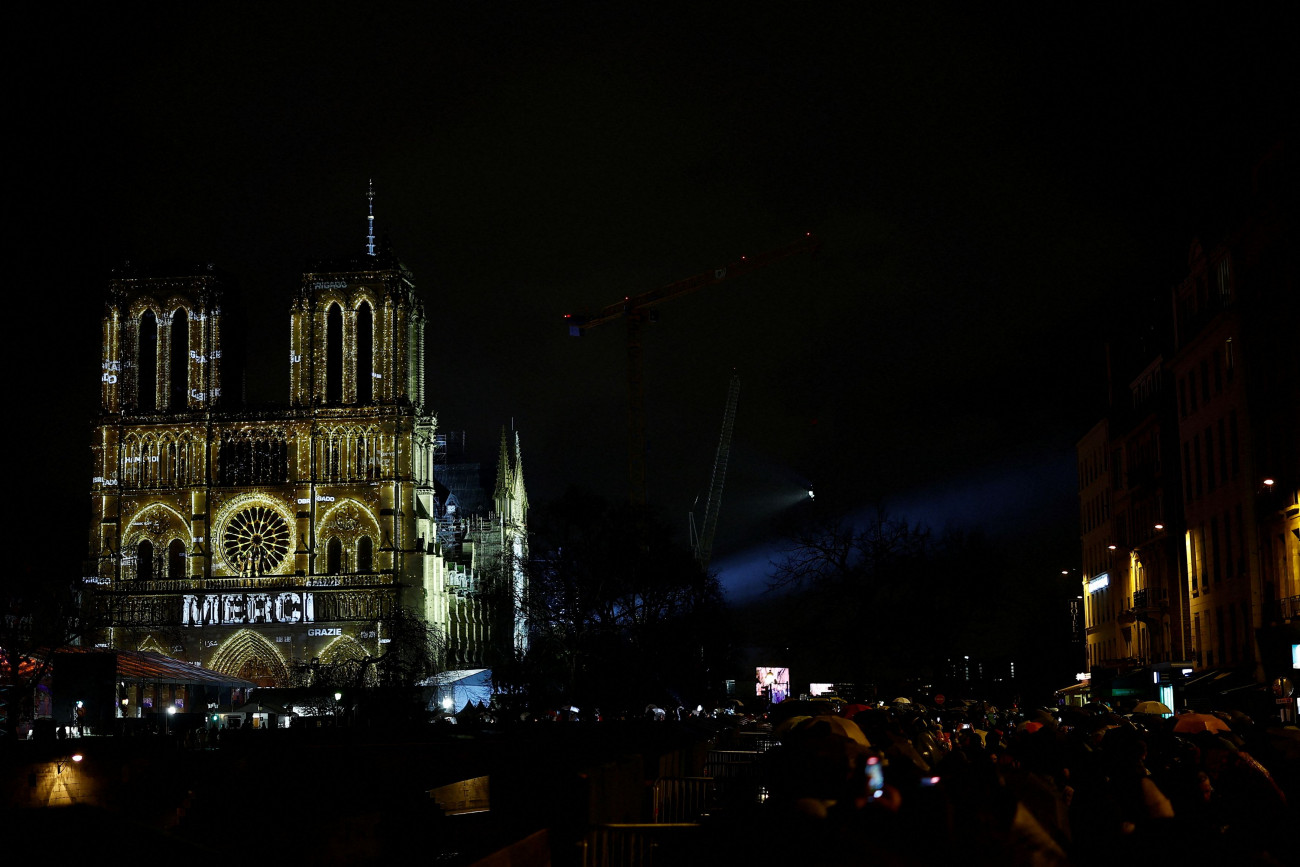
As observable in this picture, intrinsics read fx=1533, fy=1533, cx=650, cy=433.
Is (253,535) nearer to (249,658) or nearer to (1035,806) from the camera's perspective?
(249,658)

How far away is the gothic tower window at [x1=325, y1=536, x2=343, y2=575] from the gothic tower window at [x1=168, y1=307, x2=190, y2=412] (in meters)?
15.8

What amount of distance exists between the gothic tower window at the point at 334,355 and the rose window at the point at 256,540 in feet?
33.4

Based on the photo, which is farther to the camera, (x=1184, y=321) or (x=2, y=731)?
(x=2, y=731)

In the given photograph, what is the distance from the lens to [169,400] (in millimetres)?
116062

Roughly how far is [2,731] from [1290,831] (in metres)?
53.3

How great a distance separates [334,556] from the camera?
371 ft

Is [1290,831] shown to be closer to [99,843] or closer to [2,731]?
[99,843]

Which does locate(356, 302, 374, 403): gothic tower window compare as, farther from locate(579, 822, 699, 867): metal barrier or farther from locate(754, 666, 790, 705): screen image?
locate(579, 822, 699, 867): metal barrier

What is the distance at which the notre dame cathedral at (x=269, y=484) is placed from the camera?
364 feet

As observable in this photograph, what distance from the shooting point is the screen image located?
9175 cm

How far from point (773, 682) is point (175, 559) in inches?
1905

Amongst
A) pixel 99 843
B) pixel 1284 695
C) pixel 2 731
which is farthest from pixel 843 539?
pixel 99 843


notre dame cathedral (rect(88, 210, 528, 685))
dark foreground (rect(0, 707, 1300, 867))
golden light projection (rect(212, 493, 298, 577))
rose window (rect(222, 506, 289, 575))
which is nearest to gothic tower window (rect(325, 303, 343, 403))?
notre dame cathedral (rect(88, 210, 528, 685))

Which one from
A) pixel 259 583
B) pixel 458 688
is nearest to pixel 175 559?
pixel 259 583
